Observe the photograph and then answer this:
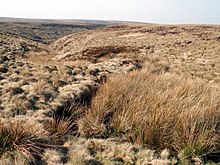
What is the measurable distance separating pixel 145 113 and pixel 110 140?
0.90 meters

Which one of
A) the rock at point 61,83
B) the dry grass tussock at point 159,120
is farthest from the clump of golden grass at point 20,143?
the rock at point 61,83

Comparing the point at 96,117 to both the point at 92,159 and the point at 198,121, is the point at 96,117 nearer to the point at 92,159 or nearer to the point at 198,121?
the point at 92,159

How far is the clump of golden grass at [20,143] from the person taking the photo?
12.9ft

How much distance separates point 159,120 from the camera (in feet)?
15.9

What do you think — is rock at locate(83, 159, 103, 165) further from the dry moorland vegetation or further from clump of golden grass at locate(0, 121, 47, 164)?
clump of golden grass at locate(0, 121, 47, 164)

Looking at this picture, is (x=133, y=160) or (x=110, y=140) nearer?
(x=133, y=160)

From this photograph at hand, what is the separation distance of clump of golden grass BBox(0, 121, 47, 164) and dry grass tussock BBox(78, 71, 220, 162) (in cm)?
108

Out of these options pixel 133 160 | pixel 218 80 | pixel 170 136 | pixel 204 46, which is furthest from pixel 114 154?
pixel 204 46

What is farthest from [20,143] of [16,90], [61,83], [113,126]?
[61,83]

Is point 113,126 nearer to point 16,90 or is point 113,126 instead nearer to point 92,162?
point 92,162

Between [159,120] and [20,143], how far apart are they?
2444 millimetres

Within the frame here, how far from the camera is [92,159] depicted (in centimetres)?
428

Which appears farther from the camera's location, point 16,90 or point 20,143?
point 16,90

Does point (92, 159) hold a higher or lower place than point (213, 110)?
lower
